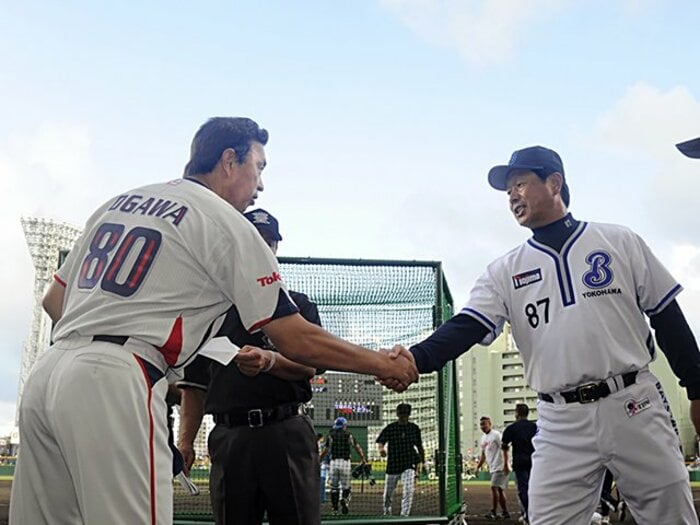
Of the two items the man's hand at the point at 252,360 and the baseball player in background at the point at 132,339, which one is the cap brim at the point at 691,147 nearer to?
the baseball player in background at the point at 132,339

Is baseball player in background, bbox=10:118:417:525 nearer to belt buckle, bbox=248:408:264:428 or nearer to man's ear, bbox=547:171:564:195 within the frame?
belt buckle, bbox=248:408:264:428

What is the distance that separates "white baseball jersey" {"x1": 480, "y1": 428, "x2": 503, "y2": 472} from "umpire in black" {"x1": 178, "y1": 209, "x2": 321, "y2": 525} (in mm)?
11286

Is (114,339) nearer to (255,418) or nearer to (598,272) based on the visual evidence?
(255,418)

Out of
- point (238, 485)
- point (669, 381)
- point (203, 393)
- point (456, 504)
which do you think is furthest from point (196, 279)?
point (669, 381)

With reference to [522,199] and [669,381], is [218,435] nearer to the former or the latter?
[522,199]

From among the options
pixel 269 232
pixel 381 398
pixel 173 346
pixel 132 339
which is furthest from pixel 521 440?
pixel 132 339

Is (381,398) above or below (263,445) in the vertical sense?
above

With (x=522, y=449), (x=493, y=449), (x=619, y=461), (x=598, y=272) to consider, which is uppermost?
(x=598, y=272)

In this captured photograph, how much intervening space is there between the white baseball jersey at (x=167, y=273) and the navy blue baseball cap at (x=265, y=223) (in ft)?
5.62

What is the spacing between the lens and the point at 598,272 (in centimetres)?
392

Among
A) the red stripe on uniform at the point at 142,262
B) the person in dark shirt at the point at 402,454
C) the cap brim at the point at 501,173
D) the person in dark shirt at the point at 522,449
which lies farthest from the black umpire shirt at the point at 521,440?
the red stripe on uniform at the point at 142,262

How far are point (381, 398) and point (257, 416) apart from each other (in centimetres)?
434

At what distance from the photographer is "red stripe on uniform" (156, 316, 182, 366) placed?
2672mm

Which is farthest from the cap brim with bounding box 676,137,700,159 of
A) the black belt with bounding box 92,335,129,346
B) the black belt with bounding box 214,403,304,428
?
the black belt with bounding box 92,335,129,346
